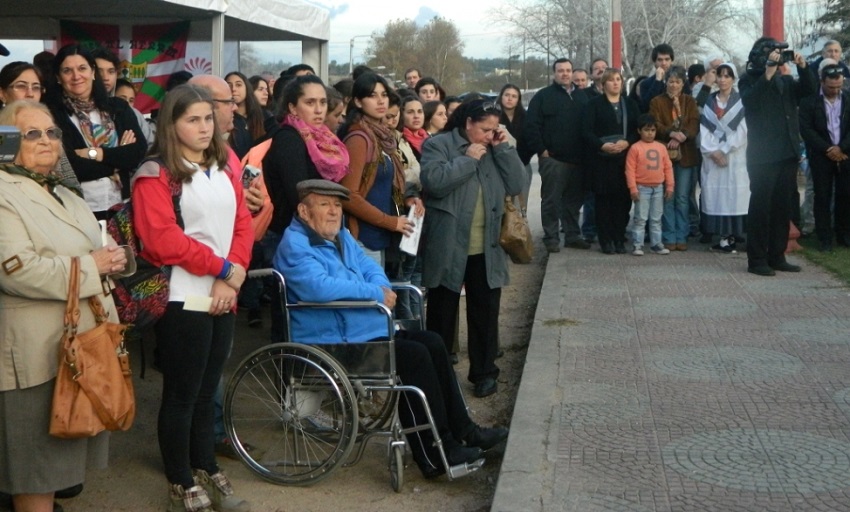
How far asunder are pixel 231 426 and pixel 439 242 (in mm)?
2031

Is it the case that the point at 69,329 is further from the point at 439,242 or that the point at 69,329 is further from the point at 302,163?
the point at 439,242

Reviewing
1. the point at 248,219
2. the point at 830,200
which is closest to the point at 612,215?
the point at 830,200

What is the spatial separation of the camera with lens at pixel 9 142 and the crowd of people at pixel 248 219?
74 mm

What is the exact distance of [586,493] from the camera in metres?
4.64

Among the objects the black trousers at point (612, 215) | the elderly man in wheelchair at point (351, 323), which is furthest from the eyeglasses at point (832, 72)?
the elderly man in wheelchair at point (351, 323)

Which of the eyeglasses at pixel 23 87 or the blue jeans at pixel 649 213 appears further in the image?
the blue jeans at pixel 649 213

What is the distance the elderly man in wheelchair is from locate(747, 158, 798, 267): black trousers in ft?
18.0

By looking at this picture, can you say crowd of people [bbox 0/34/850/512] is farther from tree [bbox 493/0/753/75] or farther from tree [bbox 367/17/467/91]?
tree [bbox 367/17/467/91]

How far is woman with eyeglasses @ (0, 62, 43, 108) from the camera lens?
18.8ft

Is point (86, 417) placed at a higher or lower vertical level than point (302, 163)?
lower

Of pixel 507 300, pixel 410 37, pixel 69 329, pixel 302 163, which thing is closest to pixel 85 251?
pixel 69 329

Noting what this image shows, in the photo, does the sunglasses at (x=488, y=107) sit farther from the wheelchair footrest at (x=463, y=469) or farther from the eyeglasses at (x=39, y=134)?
the eyeglasses at (x=39, y=134)

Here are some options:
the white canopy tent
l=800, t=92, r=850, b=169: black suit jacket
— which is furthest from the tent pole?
l=800, t=92, r=850, b=169: black suit jacket

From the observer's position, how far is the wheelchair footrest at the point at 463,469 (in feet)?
16.9
